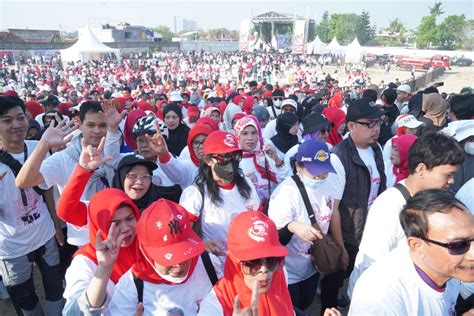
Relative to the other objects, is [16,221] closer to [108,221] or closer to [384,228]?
[108,221]

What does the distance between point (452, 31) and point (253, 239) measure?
338 feet

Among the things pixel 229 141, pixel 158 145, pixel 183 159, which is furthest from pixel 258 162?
pixel 158 145

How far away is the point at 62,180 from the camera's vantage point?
304 centimetres

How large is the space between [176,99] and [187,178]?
5941 millimetres

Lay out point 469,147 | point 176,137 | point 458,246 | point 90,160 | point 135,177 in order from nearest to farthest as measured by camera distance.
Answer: point 458,246 < point 90,160 < point 135,177 < point 469,147 < point 176,137

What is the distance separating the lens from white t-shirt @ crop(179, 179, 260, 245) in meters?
2.79

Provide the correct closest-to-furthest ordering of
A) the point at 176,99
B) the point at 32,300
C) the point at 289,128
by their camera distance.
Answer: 1. the point at 32,300
2. the point at 289,128
3. the point at 176,99

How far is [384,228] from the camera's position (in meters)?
2.31

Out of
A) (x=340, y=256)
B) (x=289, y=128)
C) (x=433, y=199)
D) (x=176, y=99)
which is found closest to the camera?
(x=433, y=199)

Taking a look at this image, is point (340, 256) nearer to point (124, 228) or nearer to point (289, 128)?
point (124, 228)

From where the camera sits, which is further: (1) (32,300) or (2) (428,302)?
(1) (32,300)

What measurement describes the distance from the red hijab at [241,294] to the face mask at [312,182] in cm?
93

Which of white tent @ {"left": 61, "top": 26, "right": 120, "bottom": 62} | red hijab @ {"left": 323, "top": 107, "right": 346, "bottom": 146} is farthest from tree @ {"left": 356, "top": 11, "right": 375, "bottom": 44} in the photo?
red hijab @ {"left": 323, "top": 107, "right": 346, "bottom": 146}

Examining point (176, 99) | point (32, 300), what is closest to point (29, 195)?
point (32, 300)
